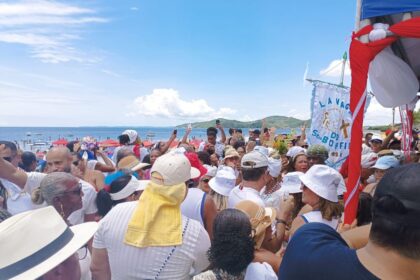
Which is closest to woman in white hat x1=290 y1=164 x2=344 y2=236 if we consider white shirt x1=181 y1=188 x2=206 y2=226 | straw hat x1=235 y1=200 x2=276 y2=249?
straw hat x1=235 y1=200 x2=276 y2=249

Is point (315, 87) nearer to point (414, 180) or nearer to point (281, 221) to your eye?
point (281, 221)

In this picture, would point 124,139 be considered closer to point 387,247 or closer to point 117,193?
point 117,193

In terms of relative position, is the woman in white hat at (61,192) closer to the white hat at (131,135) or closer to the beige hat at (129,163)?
the beige hat at (129,163)

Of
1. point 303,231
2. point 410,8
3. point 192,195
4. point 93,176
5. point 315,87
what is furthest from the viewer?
point 315,87

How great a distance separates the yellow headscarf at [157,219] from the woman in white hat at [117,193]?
900 millimetres

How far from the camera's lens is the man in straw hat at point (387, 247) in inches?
40.2

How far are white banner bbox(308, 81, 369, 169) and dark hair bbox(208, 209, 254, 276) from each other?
337cm

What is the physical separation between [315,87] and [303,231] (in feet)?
15.0

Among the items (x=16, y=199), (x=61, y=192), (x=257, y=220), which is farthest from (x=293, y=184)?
(x=16, y=199)

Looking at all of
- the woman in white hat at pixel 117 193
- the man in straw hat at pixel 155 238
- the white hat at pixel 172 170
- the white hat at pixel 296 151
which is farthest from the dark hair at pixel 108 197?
the white hat at pixel 296 151

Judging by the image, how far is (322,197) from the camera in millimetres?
2570

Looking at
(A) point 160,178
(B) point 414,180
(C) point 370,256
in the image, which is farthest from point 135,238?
(B) point 414,180

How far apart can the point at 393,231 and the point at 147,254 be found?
4.43 feet

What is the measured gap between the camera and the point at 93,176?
4152mm
